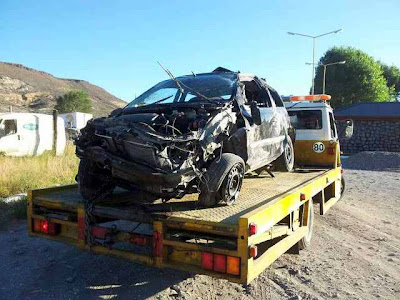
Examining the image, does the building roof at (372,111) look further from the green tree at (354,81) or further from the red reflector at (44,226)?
the red reflector at (44,226)

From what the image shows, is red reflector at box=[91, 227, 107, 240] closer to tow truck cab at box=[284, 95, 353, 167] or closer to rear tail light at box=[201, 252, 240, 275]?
rear tail light at box=[201, 252, 240, 275]

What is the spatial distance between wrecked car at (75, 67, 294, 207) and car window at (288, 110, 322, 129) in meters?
3.52

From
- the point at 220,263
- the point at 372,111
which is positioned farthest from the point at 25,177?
the point at 372,111

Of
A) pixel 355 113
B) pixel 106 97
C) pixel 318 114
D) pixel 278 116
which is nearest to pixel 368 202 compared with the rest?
pixel 318 114

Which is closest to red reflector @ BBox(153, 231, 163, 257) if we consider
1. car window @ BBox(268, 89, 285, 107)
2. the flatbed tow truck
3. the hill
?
the flatbed tow truck

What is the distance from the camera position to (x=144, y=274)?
5.03 metres

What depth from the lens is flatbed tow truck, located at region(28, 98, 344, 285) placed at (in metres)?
3.57

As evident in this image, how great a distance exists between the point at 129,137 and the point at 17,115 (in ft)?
49.0

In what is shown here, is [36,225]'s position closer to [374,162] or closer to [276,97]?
[276,97]

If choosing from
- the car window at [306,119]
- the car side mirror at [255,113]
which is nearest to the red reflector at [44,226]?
the car side mirror at [255,113]

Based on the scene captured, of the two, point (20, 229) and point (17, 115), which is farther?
point (17, 115)

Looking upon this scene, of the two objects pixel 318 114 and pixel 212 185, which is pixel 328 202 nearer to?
pixel 318 114

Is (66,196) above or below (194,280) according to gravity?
above

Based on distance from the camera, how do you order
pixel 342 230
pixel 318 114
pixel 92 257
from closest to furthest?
pixel 92 257 → pixel 342 230 → pixel 318 114
